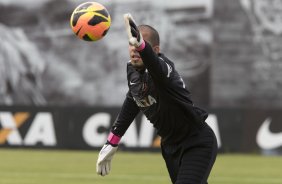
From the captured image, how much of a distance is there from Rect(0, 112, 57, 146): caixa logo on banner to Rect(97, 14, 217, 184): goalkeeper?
1375 centimetres

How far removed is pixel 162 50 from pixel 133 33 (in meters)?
19.7

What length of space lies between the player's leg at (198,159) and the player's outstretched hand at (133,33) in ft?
4.23

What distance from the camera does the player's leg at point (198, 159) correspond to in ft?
24.3

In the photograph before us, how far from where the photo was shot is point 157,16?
26703 millimetres

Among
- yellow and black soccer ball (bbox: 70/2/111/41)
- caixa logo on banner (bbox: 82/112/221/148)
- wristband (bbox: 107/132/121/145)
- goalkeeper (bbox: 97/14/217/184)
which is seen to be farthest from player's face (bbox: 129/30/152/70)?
caixa logo on banner (bbox: 82/112/221/148)

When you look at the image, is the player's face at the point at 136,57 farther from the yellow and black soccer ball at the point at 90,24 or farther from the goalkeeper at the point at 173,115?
the yellow and black soccer ball at the point at 90,24

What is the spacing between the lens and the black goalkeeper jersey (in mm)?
7375

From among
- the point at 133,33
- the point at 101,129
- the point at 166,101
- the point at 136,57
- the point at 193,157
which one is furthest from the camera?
the point at 101,129

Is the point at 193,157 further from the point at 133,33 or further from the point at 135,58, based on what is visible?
the point at 133,33

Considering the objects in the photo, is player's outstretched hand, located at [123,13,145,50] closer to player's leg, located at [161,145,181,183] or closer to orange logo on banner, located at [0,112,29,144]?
player's leg, located at [161,145,181,183]

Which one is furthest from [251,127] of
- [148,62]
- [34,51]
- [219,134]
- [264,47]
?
[148,62]

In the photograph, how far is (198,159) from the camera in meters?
7.58

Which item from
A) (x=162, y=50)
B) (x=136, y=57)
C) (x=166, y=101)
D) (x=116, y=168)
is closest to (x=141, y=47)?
(x=136, y=57)

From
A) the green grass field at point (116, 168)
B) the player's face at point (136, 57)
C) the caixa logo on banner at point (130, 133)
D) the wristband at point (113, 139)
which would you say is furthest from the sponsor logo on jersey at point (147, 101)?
the caixa logo on banner at point (130, 133)
